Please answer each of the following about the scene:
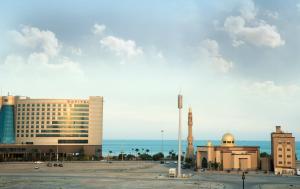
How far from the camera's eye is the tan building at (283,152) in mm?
137375

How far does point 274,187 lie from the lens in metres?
94.6

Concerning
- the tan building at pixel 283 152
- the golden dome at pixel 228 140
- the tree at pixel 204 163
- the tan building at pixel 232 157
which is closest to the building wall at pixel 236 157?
the tan building at pixel 232 157

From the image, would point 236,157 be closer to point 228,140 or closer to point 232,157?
point 232,157

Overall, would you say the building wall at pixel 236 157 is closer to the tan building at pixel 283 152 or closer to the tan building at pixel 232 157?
the tan building at pixel 232 157

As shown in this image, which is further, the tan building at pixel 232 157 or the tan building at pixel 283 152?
the tan building at pixel 232 157

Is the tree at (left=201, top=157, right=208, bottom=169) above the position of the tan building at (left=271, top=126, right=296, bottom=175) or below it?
below

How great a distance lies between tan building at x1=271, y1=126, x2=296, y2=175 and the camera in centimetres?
13738

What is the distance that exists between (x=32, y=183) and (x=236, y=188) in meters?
45.8

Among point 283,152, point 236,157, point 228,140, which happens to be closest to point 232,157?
point 236,157

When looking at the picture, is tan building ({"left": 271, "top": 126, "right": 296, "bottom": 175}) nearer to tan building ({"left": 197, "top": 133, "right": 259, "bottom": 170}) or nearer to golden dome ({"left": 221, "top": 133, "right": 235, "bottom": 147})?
tan building ({"left": 197, "top": 133, "right": 259, "bottom": 170})

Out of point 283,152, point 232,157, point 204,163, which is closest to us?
point 283,152

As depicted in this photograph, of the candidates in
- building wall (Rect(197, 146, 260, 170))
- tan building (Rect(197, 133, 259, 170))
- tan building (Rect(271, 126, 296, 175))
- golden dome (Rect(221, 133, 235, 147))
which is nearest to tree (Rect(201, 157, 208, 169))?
tan building (Rect(197, 133, 259, 170))

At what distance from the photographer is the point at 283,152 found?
140250 mm

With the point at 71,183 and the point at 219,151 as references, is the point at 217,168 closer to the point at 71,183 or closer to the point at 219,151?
the point at 219,151
